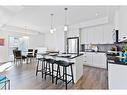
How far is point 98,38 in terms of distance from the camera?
675 centimetres

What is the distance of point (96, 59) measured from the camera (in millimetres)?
6496

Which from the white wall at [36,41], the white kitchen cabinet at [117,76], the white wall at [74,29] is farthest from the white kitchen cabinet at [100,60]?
the white wall at [36,41]

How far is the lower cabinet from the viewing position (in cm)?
614

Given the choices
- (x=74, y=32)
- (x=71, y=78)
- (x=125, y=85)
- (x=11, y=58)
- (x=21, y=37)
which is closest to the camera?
(x=125, y=85)

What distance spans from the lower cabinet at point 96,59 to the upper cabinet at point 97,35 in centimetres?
75

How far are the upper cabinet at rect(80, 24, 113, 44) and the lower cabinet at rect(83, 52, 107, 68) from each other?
0.75 metres

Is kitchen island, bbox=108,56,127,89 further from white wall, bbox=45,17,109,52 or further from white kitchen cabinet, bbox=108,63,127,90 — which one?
white wall, bbox=45,17,109,52

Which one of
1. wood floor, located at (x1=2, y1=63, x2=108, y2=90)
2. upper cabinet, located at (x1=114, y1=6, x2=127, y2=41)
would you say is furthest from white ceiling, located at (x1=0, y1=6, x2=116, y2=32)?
wood floor, located at (x1=2, y1=63, x2=108, y2=90)

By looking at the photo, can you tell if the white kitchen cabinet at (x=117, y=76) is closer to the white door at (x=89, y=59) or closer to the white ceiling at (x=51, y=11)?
the white ceiling at (x=51, y=11)

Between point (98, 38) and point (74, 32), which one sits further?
point (74, 32)
